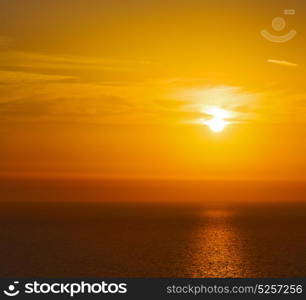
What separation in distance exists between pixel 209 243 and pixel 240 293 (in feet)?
230

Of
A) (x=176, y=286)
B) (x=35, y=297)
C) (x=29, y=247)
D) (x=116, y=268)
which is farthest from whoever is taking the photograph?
(x=29, y=247)

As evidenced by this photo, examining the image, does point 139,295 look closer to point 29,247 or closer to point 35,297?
point 35,297

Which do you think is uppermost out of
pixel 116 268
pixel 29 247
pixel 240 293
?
pixel 29 247

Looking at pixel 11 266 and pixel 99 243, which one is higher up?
A: pixel 99 243

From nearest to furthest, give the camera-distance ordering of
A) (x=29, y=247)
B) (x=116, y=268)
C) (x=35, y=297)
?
(x=35, y=297) → (x=116, y=268) → (x=29, y=247)

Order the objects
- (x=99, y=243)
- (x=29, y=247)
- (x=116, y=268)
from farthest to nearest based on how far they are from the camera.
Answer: (x=99, y=243), (x=29, y=247), (x=116, y=268)

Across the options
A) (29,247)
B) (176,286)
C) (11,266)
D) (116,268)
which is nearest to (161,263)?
(116,268)

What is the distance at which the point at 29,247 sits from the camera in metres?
73.2

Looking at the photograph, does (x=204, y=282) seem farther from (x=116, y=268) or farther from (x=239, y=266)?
(x=239, y=266)

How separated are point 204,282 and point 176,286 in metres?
1.08

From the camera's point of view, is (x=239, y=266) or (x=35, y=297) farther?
(x=239, y=266)

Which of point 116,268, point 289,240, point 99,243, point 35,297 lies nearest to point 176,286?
point 35,297

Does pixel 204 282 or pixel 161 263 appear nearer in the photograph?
pixel 204 282

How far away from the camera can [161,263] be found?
183 ft
